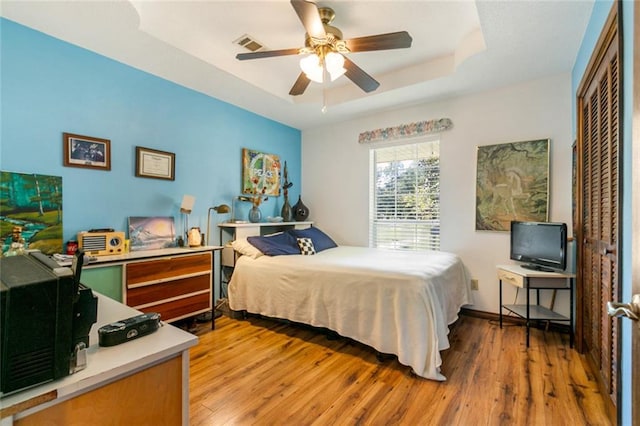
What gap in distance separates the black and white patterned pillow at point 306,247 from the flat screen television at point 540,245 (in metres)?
2.11

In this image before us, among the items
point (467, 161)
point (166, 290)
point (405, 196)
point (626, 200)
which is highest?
point (467, 161)

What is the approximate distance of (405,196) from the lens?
12.8 ft

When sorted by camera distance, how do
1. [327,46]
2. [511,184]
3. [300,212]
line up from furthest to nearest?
[300,212], [511,184], [327,46]

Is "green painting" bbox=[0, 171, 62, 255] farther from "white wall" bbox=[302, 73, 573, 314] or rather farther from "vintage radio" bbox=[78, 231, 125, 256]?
"white wall" bbox=[302, 73, 573, 314]

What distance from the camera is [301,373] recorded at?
216cm

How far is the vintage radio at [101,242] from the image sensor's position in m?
2.32

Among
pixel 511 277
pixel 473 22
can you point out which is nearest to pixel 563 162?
pixel 511 277

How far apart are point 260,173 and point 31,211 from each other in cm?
236

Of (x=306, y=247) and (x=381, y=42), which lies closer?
(x=381, y=42)

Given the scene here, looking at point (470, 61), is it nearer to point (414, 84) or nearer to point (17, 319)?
point (414, 84)

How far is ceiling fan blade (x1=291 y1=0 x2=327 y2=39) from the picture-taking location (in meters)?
1.71

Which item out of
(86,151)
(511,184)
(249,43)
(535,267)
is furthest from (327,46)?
(535,267)

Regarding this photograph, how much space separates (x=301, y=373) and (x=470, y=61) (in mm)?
2994

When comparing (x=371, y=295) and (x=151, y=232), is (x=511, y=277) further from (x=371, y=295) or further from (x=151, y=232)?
(x=151, y=232)
